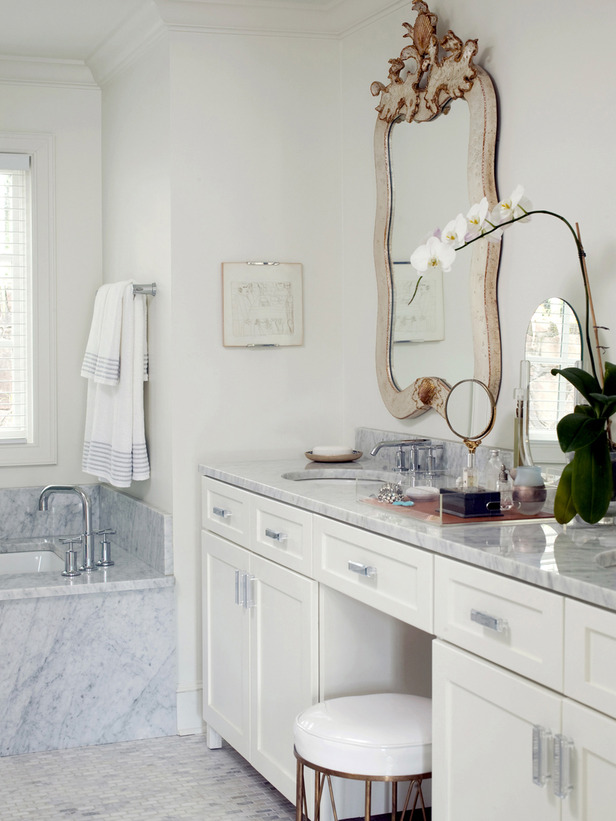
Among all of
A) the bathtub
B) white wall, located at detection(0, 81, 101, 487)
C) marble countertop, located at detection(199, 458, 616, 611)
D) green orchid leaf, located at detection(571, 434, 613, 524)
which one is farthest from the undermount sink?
white wall, located at detection(0, 81, 101, 487)

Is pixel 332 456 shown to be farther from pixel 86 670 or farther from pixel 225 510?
pixel 86 670

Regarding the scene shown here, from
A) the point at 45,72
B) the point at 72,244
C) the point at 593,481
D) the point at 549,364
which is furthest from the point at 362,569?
the point at 45,72

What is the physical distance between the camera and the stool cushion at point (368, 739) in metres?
2.06

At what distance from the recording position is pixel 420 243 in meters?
3.05

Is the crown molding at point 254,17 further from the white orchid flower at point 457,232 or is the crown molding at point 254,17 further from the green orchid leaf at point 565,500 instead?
the green orchid leaf at point 565,500

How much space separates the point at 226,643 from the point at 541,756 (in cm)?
165

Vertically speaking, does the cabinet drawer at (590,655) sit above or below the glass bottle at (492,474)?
below

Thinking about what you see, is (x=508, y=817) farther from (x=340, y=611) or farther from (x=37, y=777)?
(x=37, y=777)

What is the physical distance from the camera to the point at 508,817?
173 cm

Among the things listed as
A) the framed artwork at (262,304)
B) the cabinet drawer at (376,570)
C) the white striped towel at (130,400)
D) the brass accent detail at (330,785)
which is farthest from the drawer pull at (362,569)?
the white striped towel at (130,400)

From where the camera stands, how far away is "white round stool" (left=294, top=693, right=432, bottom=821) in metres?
2.06

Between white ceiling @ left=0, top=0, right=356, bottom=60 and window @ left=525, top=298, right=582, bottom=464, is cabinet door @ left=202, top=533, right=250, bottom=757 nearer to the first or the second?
window @ left=525, top=298, right=582, bottom=464

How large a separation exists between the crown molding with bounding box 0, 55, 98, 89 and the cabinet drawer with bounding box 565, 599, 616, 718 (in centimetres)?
342

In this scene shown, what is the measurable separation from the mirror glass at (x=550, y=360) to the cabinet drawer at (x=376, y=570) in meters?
0.53
